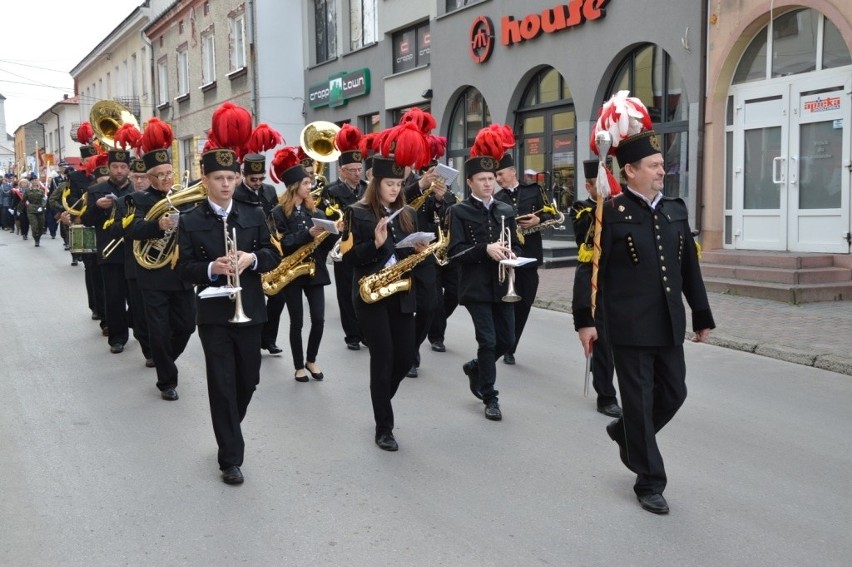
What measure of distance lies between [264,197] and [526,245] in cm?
293

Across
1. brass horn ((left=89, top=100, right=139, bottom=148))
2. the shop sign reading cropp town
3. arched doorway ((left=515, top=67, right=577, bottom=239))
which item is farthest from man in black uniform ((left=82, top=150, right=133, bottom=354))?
the shop sign reading cropp town

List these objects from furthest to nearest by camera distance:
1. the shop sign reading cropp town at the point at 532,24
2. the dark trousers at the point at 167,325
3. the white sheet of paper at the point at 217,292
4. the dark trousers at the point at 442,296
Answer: the shop sign reading cropp town at the point at 532,24 < the dark trousers at the point at 442,296 < the dark trousers at the point at 167,325 < the white sheet of paper at the point at 217,292

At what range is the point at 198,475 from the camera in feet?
17.0

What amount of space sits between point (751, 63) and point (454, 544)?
37.4ft

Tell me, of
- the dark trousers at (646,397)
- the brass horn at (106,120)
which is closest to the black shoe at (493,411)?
the dark trousers at (646,397)

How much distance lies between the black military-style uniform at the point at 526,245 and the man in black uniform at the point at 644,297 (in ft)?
8.73

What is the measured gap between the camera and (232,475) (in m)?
5.01

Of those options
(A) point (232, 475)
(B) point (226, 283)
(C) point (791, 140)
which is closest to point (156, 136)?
(B) point (226, 283)

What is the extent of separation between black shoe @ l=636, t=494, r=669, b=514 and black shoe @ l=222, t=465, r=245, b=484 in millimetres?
2268

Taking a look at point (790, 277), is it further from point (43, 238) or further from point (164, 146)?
point (43, 238)

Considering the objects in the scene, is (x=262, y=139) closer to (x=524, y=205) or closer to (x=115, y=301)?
(x=524, y=205)

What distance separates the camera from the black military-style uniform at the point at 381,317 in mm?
5598

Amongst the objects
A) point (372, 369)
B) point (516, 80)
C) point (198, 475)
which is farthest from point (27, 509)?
point (516, 80)

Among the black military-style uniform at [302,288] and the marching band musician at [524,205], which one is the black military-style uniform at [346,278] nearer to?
the black military-style uniform at [302,288]
